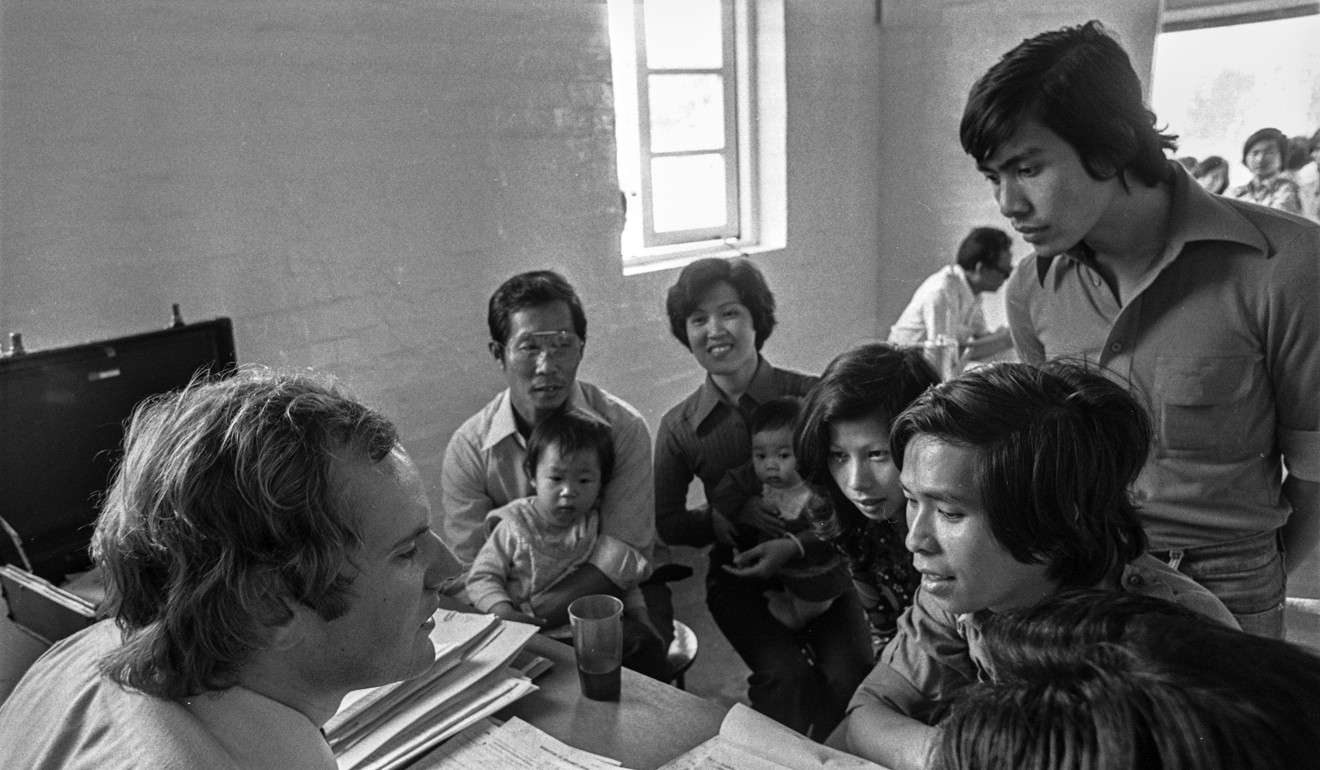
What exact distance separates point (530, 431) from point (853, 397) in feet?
2.93

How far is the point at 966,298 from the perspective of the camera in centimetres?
339

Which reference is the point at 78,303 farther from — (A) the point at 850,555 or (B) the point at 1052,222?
(B) the point at 1052,222

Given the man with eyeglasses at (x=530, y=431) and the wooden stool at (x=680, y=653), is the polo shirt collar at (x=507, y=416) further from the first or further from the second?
the wooden stool at (x=680, y=653)

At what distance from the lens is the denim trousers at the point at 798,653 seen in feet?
6.18

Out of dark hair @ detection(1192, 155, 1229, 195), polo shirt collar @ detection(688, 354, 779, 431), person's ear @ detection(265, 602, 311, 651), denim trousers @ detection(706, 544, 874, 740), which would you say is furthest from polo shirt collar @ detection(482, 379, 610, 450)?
dark hair @ detection(1192, 155, 1229, 195)

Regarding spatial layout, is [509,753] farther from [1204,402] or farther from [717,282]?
[717,282]

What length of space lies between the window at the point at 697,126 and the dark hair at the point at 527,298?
90cm

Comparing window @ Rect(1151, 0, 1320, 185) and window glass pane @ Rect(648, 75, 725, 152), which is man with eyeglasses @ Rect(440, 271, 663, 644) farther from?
window @ Rect(1151, 0, 1320, 185)

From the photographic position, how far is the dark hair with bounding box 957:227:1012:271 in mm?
3354

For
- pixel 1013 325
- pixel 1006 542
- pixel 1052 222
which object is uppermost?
pixel 1052 222

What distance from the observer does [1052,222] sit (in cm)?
137

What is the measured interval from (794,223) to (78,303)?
7.38ft

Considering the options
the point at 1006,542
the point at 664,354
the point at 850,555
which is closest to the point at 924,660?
the point at 1006,542

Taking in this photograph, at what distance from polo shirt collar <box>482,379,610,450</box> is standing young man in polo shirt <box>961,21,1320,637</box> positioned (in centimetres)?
106
